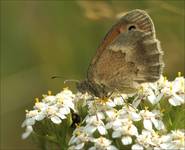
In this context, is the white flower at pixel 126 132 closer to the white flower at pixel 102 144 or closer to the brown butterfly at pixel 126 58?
the white flower at pixel 102 144

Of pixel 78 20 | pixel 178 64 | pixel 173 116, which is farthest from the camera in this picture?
pixel 78 20

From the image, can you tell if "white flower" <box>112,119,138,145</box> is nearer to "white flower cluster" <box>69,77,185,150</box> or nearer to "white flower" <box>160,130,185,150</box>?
"white flower cluster" <box>69,77,185,150</box>

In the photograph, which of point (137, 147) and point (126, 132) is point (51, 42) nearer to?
point (126, 132)

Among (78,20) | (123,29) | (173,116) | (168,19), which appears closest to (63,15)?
(78,20)

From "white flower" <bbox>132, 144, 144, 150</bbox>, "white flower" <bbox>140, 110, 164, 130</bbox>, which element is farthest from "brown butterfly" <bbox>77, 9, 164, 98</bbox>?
"white flower" <bbox>132, 144, 144, 150</bbox>

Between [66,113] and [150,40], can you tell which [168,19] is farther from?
[66,113]

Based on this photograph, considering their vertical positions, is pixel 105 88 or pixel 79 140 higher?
pixel 105 88
